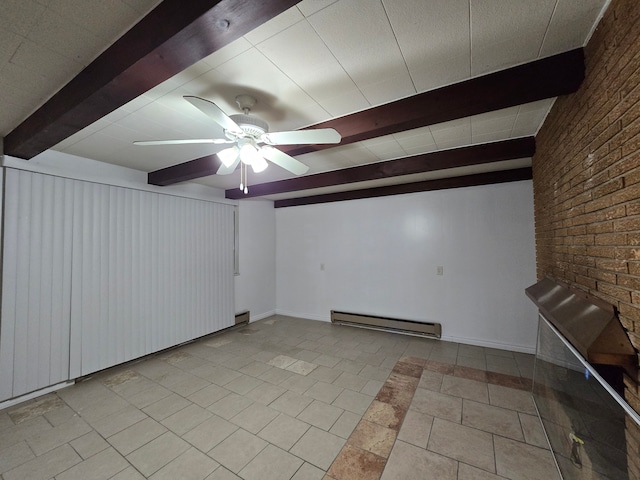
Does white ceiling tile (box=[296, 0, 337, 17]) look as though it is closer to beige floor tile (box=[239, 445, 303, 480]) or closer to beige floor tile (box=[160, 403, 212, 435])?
beige floor tile (box=[239, 445, 303, 480])

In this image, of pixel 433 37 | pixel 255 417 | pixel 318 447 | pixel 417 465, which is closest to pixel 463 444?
pixel 417 465

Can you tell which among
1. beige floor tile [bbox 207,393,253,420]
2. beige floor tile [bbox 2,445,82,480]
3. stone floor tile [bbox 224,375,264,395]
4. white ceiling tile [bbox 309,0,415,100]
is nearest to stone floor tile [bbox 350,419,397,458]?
beige floor tile [bbox 207,393,253,420]

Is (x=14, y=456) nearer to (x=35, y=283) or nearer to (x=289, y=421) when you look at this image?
(x=35, y=283)

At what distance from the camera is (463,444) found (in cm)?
189

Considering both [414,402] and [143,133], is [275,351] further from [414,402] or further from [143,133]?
[143,133]

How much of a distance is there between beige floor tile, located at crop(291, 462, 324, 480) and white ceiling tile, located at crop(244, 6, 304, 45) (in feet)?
8.37

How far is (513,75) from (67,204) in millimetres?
4147

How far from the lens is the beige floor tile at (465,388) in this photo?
2475 millimetres

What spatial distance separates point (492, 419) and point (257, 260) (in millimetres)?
4321

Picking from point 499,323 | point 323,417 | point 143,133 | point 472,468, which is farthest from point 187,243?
point 499,323

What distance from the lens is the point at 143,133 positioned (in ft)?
7.27

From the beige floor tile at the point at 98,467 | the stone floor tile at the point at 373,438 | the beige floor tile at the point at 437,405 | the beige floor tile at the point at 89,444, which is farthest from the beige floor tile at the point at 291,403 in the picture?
the beige floor tile at the point at 89,444

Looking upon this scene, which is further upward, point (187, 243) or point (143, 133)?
point (143, 133)

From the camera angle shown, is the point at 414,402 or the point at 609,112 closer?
the point at 609,112
